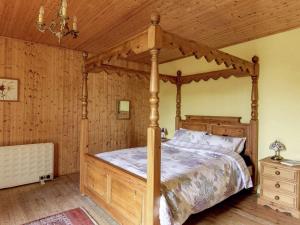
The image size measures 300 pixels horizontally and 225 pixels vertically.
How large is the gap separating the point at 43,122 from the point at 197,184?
3.12m

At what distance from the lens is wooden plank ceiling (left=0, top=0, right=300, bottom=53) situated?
2469mm

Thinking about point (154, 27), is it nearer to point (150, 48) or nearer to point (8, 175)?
point (150, 48)

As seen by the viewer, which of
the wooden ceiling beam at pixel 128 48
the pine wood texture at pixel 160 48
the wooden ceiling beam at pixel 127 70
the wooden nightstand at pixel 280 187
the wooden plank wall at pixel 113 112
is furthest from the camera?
the wooden plank wall at pixel 113 112

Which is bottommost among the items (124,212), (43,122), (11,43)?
(124,212)

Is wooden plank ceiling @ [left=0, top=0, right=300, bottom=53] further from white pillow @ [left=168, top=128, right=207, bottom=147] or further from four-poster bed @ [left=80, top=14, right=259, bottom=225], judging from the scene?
white pillow @ [left=168, top=128, right=207, bottom=147]

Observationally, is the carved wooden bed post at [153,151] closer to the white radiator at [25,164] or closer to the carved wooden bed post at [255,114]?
the carved wooden bed post at [255,114]

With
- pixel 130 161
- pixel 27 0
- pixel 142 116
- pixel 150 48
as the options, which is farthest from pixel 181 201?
pixel 142 116

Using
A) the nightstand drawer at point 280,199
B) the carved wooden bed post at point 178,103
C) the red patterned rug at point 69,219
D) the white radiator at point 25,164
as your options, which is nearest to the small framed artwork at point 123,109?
the carved wooden bed post at point 178,103

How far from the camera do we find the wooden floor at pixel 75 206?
8.41 ft

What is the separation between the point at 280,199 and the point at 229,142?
103 centimetres

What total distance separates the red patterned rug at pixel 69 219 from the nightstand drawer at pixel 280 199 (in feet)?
7.73

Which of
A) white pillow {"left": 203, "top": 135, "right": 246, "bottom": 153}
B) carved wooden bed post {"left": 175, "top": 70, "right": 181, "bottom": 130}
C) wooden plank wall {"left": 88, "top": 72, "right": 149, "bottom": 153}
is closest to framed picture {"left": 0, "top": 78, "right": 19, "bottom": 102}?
wooden plank wall {"left": 88, "top": 72, "right": 149, "bottom": 153}

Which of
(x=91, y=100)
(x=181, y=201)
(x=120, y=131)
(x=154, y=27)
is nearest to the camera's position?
(x=154, y=27)

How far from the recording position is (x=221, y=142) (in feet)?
11.5
